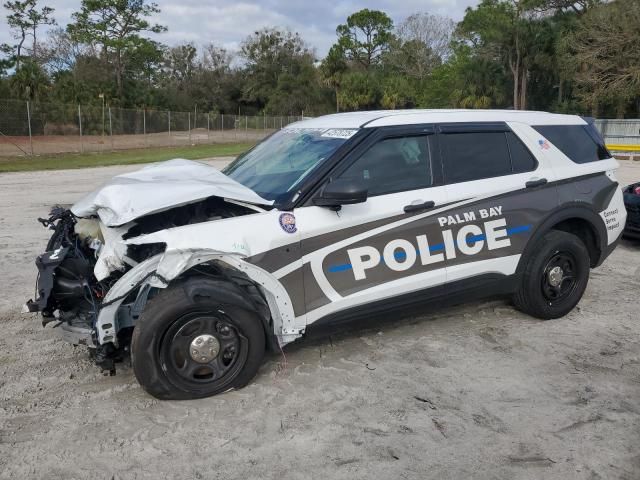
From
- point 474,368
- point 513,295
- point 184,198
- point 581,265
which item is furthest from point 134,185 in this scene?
→ point 581,265

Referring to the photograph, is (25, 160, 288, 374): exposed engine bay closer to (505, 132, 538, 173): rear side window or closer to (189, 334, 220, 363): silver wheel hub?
(189, 334, 220, 363): silver wheel hub

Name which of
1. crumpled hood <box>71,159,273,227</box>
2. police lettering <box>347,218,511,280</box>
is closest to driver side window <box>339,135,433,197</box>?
police lettering <box>347,218,511,280</box>

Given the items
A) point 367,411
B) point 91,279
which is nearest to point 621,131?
point 367,411

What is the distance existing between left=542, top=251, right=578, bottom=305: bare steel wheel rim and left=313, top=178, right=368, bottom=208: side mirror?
83.9 inches

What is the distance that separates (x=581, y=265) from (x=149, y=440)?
387 cm

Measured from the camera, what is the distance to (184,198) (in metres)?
3.35

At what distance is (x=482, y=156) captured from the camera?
173 inches

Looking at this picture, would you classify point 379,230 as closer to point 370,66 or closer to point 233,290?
point 233,290

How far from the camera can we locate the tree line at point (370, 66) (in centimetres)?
3772

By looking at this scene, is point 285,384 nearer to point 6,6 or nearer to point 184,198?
point 184,198

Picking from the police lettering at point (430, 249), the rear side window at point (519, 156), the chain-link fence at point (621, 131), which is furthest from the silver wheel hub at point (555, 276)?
the chain-link fence at point (621, 131)

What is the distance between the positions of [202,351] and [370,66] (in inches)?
2885

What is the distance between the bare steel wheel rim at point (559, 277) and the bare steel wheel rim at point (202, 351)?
2.78 meters

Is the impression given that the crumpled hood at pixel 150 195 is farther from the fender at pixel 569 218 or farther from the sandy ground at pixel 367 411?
the fender at pixel 569 218
